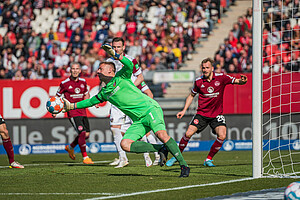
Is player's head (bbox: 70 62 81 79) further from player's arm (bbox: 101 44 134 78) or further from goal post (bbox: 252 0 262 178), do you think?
goal post (bbox: 252 0 262 178)

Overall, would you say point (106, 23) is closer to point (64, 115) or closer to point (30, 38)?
point (30, 38)

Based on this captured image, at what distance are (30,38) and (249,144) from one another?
1086 cm

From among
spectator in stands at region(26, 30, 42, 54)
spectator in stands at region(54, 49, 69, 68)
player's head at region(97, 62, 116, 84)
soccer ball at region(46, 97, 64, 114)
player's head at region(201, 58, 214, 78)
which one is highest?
spectator in stands at region(26, 30, 42, 54)

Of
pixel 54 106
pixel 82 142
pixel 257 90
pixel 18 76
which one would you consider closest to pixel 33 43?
pixel 18 76

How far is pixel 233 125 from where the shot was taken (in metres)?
18.7

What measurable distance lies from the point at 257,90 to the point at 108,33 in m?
15.6

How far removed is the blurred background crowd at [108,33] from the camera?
22.3 meters

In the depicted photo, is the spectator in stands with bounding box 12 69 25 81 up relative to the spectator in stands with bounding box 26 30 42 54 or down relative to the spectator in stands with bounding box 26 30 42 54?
down

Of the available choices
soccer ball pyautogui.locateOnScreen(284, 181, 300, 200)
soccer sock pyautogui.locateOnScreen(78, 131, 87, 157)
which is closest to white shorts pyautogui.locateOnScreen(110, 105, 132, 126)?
soccer sock pyautogui.locateOnScreen(78, 131, 87, 157)

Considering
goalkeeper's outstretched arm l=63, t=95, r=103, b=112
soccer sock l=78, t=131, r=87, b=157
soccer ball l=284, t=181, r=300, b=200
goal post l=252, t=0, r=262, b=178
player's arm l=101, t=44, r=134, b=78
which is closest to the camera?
soccer ball l=284, t=181, r=300, b=200

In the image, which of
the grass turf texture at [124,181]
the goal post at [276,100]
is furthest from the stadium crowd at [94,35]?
the grass turf texture at [124,181]

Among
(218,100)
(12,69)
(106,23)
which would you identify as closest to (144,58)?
(106,23)

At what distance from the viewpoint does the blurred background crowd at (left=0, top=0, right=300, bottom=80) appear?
73.0ft

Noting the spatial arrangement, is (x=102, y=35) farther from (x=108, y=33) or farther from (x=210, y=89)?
(x=210, y=89)
